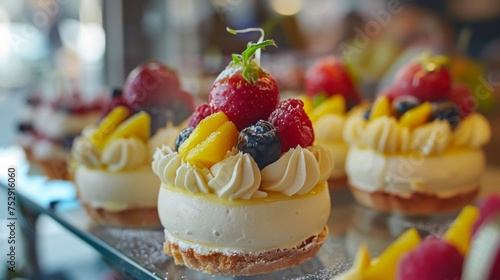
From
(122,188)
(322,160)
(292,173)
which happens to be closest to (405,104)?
(322,160)

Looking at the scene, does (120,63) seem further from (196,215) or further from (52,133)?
(196,215)

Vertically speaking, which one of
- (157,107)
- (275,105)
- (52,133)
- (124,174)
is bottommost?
(52,133)

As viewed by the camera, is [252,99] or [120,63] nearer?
[252,99]

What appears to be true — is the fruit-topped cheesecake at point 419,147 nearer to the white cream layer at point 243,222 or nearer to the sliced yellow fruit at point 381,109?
the sliced yellow fruit at point 381,109

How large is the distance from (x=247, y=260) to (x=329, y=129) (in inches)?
36.1

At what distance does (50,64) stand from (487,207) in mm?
4131

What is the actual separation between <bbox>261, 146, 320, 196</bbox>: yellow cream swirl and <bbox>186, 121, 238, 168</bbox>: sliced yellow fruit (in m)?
0.10

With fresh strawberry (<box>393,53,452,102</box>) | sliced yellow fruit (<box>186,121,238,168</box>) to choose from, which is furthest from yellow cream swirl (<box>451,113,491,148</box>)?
sliced yellow fruit (<box>186,121,238,168</box>)

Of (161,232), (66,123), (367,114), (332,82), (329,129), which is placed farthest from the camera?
(66,123)

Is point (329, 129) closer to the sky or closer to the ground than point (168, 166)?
closer to the ground

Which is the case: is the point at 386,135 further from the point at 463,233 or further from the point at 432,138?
the point at 463,233

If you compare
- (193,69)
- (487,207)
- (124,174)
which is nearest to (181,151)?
(124,174)

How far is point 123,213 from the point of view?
6.08ft

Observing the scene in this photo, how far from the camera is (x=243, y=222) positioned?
134 cm
